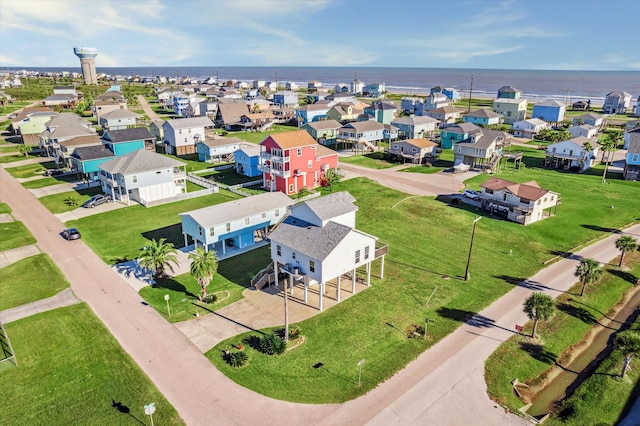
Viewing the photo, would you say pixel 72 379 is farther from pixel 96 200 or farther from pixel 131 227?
pixel 96 200

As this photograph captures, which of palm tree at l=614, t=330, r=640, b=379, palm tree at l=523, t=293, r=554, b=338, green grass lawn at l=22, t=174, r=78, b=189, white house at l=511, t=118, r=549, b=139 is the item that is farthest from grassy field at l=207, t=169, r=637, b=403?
green grass lawn at l=22, t=174, r=78, b=189

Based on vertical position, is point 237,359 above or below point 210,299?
below

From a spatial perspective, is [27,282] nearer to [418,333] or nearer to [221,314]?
[221,314]

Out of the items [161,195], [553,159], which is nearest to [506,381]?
[161,195]

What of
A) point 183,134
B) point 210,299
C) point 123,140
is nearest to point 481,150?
point 210,299

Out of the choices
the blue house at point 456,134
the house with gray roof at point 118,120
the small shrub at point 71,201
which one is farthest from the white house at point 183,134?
the blue house at point 456,134

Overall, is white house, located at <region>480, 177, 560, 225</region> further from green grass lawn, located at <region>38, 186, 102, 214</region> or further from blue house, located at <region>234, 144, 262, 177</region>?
green grass lawn, located at <region>38, 186, 102, 214</region>
